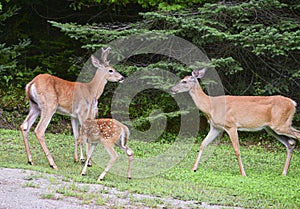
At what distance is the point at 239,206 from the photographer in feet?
23.3

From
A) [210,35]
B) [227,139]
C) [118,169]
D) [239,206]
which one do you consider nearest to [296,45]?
[210,35]

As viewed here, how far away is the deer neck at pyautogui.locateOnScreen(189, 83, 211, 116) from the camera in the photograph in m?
10.3

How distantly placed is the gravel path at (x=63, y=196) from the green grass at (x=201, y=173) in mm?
103

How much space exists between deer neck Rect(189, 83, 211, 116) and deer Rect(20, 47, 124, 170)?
4.58 ft

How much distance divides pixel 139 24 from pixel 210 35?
1.70 m

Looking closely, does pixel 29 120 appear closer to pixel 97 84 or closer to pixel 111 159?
pixel 97 84

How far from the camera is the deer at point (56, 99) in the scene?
9.33 metres

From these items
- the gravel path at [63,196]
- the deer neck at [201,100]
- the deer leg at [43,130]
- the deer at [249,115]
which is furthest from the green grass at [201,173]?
the deer neck at [201,100]

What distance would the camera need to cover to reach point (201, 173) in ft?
30.7

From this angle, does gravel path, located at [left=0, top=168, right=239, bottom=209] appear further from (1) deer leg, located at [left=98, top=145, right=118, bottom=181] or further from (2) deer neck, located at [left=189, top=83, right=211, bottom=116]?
(2) deer neck, located at [left=189, top=83, right=211, bottom=116]

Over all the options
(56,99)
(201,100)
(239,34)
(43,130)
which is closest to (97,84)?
(56,99)

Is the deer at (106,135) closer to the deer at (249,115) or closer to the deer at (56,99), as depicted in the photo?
the deer at (56,99)

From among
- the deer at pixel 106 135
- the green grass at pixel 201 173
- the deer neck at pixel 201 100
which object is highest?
the deer at pixel 106 135

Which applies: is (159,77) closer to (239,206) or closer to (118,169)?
(118,169)
